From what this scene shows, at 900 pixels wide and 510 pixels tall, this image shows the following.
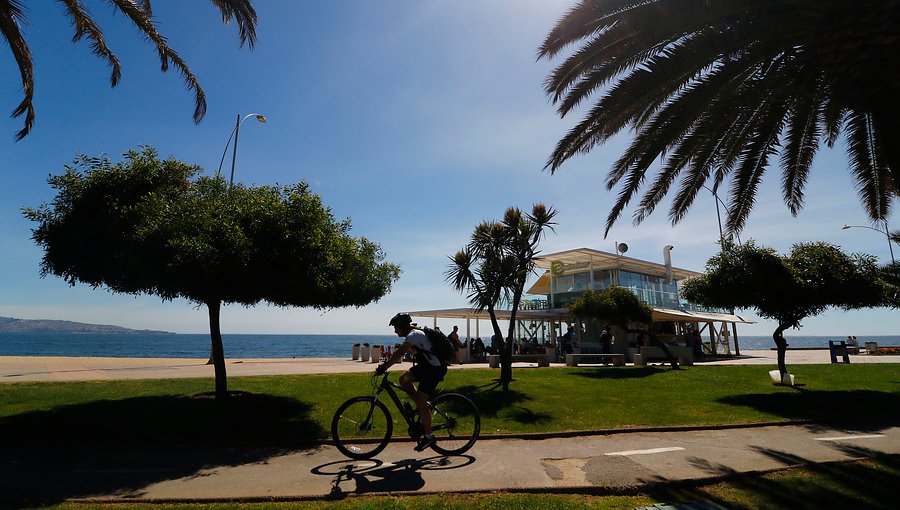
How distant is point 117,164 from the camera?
10.6m

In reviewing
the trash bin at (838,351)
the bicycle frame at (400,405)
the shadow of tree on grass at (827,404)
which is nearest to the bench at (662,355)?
the trash bin at (838,351)

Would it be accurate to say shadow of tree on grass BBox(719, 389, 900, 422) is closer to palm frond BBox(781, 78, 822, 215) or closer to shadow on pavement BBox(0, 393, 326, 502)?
palm frond BBox(781, 78, 822, 215)

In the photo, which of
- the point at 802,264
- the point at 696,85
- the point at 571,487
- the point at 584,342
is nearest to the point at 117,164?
the point at 571,487

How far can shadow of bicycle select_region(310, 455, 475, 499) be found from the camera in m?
5.00

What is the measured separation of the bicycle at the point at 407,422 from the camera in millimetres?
6258

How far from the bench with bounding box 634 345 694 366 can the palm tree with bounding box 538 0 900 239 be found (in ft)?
40.1

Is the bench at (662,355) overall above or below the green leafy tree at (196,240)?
below

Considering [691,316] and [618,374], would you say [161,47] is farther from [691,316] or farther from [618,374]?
[691,316]

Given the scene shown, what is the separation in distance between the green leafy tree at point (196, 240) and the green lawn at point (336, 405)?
70.2 inches

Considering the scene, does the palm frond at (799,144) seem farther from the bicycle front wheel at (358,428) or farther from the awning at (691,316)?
the awning at (691,316)

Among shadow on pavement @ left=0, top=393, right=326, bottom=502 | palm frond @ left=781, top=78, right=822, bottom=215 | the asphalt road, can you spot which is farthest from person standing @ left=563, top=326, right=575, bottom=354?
shadow on pavement @ left=0, top=393, right=326, bottom=502

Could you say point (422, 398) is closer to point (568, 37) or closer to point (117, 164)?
point (568, 37)

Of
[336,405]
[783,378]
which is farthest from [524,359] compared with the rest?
[336,405]

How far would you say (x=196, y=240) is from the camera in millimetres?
8062
